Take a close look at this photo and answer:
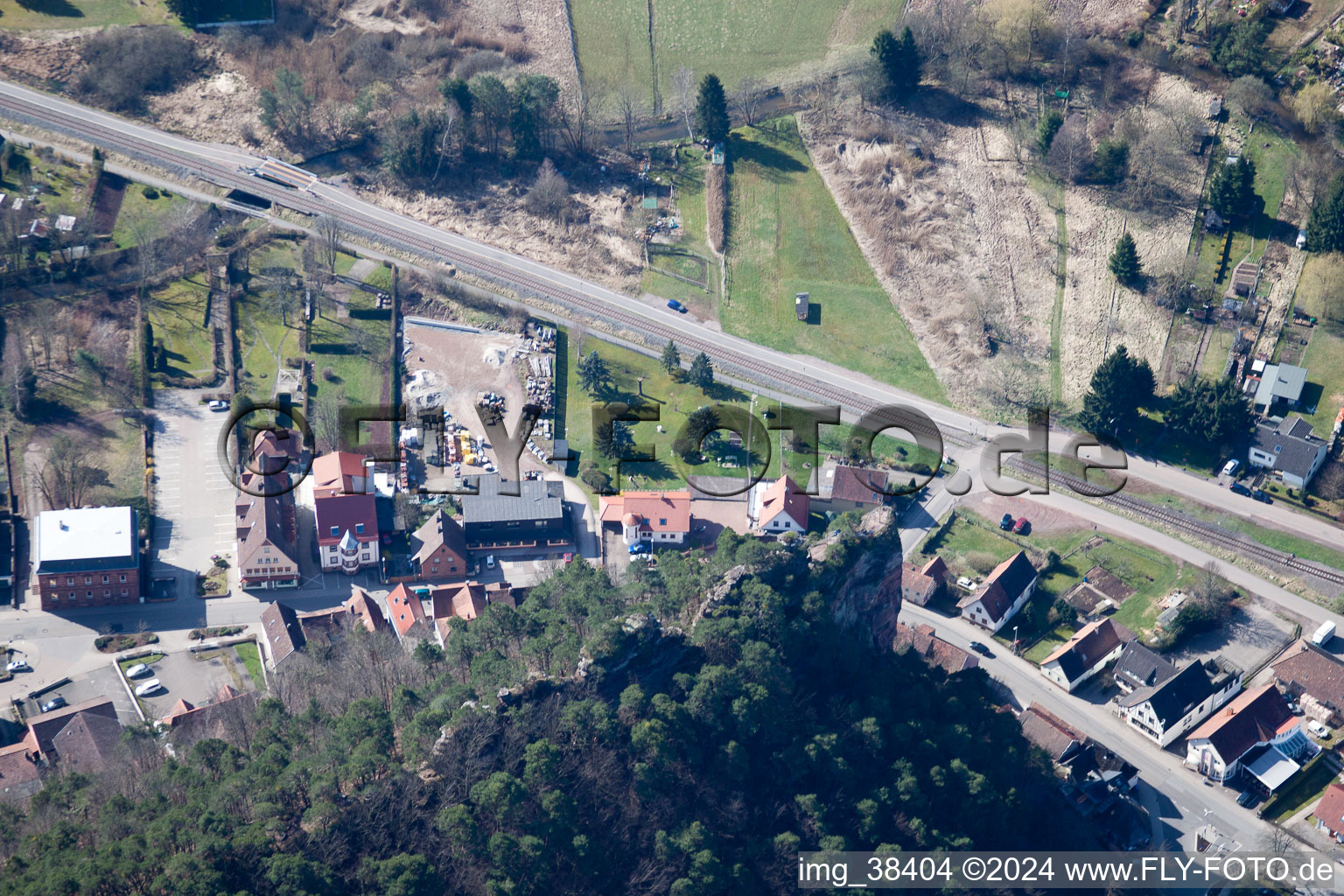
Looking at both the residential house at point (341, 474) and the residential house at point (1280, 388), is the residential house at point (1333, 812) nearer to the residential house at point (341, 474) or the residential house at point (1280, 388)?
the residential house at point (1280, 388)

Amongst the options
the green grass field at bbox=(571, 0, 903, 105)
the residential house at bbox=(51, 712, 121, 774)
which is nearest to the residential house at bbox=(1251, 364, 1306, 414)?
the green grass field at bbox=(571, 0, 903, 105)

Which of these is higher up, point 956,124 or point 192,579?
point 956,124

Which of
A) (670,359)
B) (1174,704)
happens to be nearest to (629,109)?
(670,359)

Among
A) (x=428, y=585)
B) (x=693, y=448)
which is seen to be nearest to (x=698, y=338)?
(x=693, y=448)

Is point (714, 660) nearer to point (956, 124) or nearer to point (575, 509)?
point (575, 509)

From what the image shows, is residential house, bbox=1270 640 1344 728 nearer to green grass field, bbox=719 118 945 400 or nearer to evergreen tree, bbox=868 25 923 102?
green grass field, bbox=719 118 945 400

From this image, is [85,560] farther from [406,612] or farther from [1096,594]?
[1096,594]

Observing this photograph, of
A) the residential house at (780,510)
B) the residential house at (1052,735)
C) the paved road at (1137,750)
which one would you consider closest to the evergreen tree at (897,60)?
the residential house at (780,510)
